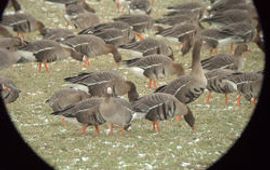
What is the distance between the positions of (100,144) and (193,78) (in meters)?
2.25

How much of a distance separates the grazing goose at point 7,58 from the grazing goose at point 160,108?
383 cm

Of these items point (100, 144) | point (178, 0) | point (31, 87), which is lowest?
point (178, 0)

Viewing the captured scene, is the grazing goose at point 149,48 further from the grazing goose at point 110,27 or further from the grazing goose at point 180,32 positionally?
the grazing goose at point 110,27

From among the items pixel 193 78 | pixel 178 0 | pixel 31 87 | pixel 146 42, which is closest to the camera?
pixel 193 78

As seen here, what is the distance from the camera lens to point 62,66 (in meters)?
13.7

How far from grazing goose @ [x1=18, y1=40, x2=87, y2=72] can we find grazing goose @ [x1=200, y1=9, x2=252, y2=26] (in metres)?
4.02

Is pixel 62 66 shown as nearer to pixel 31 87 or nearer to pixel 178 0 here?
pixel 31 87

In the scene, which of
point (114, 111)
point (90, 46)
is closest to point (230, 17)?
point (90, 46)

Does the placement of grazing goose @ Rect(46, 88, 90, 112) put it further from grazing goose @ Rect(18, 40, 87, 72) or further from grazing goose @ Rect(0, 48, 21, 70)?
grazing goose @ Rect(18, 40, 87, 72)

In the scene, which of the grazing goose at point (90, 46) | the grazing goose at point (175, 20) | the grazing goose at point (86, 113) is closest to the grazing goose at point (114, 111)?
the grazing goose at point (86, 113)

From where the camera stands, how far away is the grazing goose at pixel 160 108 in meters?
9.49

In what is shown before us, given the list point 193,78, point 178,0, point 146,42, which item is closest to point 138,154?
point 193,78

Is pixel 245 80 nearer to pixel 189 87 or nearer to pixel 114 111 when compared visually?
pixel 189 87

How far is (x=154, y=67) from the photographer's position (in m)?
11.9
